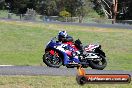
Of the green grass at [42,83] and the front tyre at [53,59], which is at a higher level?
the front tyre at [53,59]

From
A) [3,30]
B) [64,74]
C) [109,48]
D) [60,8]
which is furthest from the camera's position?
[60,8]

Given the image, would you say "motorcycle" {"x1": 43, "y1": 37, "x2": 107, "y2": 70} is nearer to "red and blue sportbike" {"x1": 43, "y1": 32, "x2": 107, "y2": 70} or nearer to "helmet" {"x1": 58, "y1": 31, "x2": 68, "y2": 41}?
"red and blue sportbike" {"x1": 43, "y1": 32, "x2": 107, "y2": 70}

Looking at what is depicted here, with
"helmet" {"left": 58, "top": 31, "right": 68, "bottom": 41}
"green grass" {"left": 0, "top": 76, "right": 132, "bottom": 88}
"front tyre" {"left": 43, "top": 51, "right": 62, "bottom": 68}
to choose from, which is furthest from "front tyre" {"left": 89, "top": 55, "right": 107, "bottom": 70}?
"green grass" {"left": 0, "top": 76, "right": 132, "bottom": 88}

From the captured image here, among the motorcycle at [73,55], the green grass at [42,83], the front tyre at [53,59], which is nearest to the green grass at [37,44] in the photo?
the front tyre at [53,59]

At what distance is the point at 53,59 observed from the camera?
1386 centimetres

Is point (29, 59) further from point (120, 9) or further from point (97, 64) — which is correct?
point (120, 9)

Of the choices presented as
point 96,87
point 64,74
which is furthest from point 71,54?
point 96,87

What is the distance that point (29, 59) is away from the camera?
2136 cm

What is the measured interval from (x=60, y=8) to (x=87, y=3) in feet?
17.6

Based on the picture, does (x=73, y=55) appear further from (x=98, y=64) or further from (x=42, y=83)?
(x=42, y=83)

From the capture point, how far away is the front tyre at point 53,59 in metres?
13.8

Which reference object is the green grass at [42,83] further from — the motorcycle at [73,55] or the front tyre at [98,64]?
the front tyre at [98,64]

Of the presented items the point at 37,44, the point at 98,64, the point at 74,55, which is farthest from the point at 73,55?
the point at 37,44

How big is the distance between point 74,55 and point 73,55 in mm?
32
